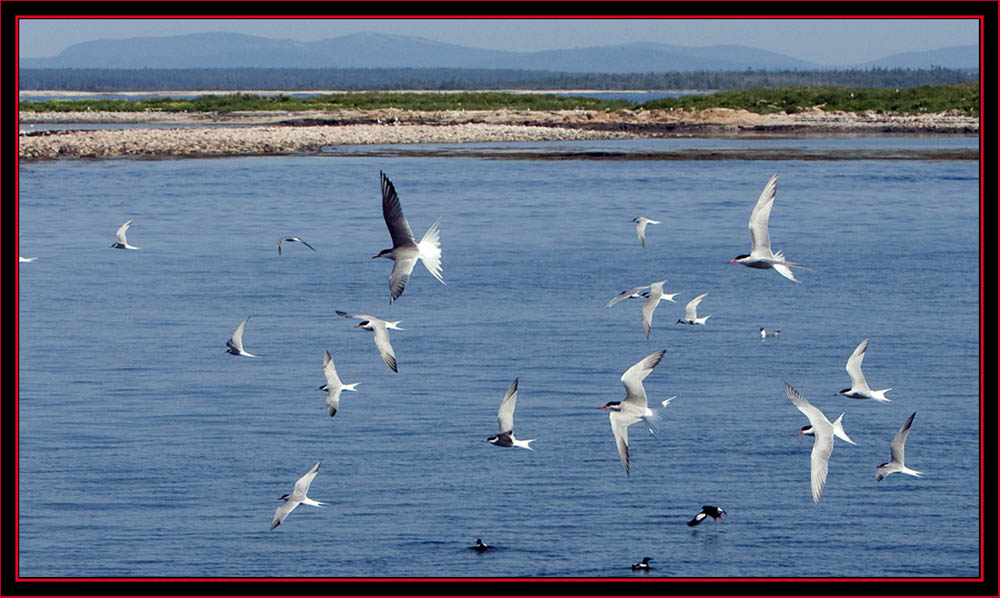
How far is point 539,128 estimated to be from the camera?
90.3 meters

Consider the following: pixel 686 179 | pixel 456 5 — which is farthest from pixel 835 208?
pixel 456 5

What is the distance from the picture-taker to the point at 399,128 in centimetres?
8881

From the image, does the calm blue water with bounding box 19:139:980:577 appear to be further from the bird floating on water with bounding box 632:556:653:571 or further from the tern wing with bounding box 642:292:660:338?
the tern wing with bounding box 642:292:660:338

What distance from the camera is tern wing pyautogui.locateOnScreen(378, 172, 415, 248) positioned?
51.6 feet

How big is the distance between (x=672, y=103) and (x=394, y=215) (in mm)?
87721

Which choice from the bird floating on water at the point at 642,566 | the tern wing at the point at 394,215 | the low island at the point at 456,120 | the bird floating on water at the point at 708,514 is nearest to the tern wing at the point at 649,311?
the bird floating on water at the point at 708,514

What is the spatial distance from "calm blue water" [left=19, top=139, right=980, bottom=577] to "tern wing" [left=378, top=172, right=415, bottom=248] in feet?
13.1

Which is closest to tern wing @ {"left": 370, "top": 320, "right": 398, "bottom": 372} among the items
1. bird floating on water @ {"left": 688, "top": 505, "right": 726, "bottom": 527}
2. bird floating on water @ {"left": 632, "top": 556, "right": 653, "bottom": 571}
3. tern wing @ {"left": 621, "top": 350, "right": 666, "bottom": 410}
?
tern wing @ {"left": 621, "top": 350, "right": 666, "bottom": 410}

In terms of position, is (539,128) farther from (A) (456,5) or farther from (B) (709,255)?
(A) (456,5)

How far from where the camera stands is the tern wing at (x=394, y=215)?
15734mm

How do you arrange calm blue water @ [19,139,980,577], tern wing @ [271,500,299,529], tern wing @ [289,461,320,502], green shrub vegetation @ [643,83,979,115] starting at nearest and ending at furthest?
tern wing @ [289,461,320,502]
tern wing @ [271,500,299,529]
calm blue water @ [19,139,980,577]
green shrub vegetation @ [643,83,979,115]

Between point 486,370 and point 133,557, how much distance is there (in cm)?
937

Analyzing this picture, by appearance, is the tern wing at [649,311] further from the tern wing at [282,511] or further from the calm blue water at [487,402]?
the tern wing at [282,511]

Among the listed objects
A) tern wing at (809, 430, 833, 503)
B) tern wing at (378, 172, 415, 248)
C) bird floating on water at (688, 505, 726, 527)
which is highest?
tern wing at (378, 172, 415, 248)
